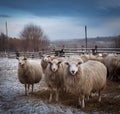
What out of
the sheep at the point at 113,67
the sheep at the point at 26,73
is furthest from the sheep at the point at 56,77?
the sheep at the point at 113,67

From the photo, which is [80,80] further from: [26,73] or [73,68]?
[26,73]

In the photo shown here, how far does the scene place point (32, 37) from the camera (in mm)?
59344

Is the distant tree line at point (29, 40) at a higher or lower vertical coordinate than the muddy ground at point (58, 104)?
higher

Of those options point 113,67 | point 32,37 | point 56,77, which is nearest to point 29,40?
point 32,37

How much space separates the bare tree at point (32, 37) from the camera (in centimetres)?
5625

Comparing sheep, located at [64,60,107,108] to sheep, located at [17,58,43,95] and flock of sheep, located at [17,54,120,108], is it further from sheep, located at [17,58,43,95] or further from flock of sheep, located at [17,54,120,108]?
sheep, located at [17,58,43,95]

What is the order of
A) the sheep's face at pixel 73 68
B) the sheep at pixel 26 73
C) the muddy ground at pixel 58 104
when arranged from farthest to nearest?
the sheep at pixel 26 73 < the sheep's face at pixel 73 68 < the muddy ground at pixel 58 104

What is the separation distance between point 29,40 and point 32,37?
1076mm

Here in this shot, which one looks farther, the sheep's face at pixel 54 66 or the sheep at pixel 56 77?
the sheep at pixel 56 77

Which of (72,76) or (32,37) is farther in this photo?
(32,37)

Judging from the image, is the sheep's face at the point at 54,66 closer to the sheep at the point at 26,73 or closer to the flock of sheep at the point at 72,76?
the flock of sheep at the point at 72,76

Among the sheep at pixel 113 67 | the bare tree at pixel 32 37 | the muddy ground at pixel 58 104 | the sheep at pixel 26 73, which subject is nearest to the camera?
the muddy ground at pixel 58 104

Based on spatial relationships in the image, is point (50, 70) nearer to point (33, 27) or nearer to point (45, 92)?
point (45, 92)

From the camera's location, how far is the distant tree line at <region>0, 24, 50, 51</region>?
56500 mm
